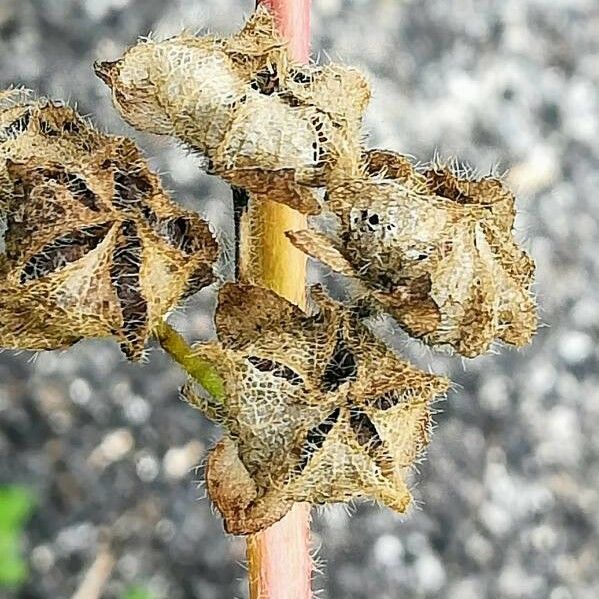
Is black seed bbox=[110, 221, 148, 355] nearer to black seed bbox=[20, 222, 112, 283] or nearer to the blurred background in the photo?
black seed bbox=[20, 222, 112, 283]

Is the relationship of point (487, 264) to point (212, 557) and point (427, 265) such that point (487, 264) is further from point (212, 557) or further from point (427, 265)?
point (212, 557)

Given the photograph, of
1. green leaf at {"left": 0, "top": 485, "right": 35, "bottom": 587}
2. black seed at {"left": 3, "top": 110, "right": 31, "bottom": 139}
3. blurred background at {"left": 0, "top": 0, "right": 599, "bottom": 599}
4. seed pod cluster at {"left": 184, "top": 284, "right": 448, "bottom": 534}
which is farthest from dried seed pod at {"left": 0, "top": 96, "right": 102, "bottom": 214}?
blurred background at {"left": 0, "top": 0, "right": 599, "bottom": 599}

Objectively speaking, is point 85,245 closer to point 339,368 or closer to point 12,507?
point 339,368

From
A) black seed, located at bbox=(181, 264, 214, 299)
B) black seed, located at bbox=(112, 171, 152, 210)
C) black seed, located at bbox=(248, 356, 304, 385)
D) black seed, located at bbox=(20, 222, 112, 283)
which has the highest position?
black seed, located at bbox=(112, 171, 152, 210)

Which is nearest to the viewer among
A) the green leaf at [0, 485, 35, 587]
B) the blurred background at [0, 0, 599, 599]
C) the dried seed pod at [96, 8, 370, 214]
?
the dried seed pod at [96, 8, 370, 214]

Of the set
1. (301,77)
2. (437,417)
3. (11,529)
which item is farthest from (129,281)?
(437,417)

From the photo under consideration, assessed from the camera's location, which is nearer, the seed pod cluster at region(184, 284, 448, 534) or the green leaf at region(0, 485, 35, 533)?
the seed pod cluster at region(184, 284, 448, 534)

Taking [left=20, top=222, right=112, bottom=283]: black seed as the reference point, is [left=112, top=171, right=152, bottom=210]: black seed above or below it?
above
